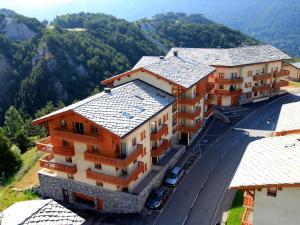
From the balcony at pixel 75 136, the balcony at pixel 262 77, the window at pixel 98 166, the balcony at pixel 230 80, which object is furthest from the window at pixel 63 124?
the balcony at pixel 262 77

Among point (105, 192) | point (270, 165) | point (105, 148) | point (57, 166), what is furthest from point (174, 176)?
point (270, 165)

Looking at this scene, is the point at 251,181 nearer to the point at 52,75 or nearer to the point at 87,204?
the point at 87,204

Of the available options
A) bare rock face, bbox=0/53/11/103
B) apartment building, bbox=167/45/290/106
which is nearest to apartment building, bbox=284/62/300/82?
apartment building, bbox=167/45/290/106

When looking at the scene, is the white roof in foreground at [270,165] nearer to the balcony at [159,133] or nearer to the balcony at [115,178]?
the balcony at [115,178]

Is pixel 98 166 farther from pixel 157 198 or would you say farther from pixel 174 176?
pixel 174 176

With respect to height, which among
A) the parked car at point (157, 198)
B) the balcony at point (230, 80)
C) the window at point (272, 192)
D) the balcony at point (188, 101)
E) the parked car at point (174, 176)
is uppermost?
the window at point (272, 192)

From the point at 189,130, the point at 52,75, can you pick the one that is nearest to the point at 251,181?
the point at 189,130

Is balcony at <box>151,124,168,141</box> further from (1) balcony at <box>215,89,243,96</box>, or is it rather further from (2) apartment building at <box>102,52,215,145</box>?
(1) balcony at <box>215,89,243,96</box>
